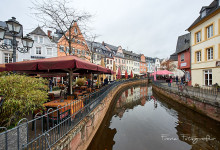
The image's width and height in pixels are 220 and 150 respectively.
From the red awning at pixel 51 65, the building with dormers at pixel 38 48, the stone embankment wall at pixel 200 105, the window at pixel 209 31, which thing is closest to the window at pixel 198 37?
the window at pixel 209 31

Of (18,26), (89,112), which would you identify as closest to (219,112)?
(89,112)

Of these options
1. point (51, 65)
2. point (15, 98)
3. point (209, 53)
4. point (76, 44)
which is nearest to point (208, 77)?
point (209, 53)

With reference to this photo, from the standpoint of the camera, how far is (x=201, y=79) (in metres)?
13.9

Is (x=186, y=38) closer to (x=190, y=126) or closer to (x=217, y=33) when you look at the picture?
(x=217, y=33)

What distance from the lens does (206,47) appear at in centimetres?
1295

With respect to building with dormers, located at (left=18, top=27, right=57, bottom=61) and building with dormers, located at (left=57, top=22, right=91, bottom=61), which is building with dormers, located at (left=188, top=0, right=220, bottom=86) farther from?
building with dormers, located at (left=18, top=27, right=57, bottom=61)

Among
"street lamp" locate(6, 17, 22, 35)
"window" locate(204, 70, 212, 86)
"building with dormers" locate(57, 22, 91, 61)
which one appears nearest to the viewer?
"street lamp" locate(6, 17, 22, 35)

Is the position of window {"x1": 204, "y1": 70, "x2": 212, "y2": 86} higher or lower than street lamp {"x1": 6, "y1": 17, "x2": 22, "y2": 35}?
lower

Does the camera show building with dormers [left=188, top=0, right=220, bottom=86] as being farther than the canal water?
Yes

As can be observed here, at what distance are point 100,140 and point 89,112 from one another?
192 centimetres

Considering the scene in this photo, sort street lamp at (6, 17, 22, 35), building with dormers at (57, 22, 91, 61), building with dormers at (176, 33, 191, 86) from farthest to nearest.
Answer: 1. building with dormers at (176, 33, 191, 86)
2. building with dormers at (57, 22, 91, 61)
3. street lamp at (6, 17, 22, 35)

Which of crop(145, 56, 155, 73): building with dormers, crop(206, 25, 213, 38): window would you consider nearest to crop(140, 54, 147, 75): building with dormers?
crop(145, 56, 155, 73): building with dormers

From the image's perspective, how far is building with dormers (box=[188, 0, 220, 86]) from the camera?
11672 mm

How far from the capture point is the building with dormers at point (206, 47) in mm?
11672
